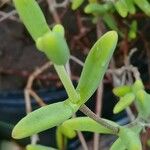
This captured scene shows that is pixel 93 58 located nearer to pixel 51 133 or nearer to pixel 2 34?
pixel 51 133

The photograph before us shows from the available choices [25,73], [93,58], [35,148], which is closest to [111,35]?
[93,58]

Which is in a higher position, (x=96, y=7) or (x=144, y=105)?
(x=96, y=7)

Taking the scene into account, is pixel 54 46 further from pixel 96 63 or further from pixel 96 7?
pixel 96 7

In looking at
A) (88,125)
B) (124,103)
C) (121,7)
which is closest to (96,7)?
(121,7)

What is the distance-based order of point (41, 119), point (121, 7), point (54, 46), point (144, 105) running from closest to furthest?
point (54, 46)
point (41, 119)
point (144, 105)
point (121, 7)

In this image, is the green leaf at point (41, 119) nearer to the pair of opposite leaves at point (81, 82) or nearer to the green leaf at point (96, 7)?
the pair of opposite leaves at point (81, 82)

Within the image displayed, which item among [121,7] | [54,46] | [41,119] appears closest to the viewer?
[54,46]
